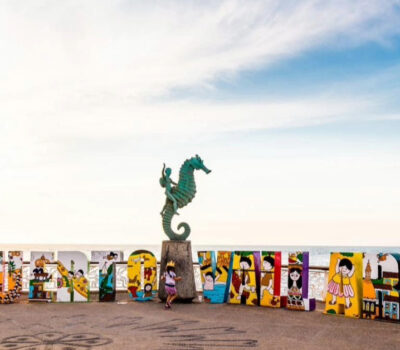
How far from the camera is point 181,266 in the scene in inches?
584

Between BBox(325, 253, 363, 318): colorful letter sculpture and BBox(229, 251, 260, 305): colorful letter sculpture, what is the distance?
2239 millimetres

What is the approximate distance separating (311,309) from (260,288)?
5.21ft

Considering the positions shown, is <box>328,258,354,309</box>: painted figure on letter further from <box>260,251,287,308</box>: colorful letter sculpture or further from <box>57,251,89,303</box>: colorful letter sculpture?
<box>57,251,89,303</box>: colorful letter sculpture

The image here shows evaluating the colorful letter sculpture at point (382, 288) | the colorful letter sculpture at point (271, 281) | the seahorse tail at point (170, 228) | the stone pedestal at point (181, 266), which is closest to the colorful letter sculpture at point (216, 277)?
the stone pedestal at point (181, 266)

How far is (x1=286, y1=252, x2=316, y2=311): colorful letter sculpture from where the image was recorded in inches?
521

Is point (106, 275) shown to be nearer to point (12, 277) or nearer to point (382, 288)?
point (12, 277)

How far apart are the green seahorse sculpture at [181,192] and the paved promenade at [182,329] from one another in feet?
7.75

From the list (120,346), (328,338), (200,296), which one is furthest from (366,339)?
(200,296)

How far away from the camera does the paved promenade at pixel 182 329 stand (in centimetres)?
920

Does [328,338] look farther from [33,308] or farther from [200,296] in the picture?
[33,308]

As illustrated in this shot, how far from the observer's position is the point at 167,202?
608 inches

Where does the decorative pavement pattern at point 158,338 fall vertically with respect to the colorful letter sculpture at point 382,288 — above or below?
below

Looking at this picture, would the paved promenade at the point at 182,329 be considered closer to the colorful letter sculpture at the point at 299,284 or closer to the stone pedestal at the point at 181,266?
the colorful letter sculpture at the point at 299,284

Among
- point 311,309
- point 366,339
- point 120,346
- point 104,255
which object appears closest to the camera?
point 120,346
